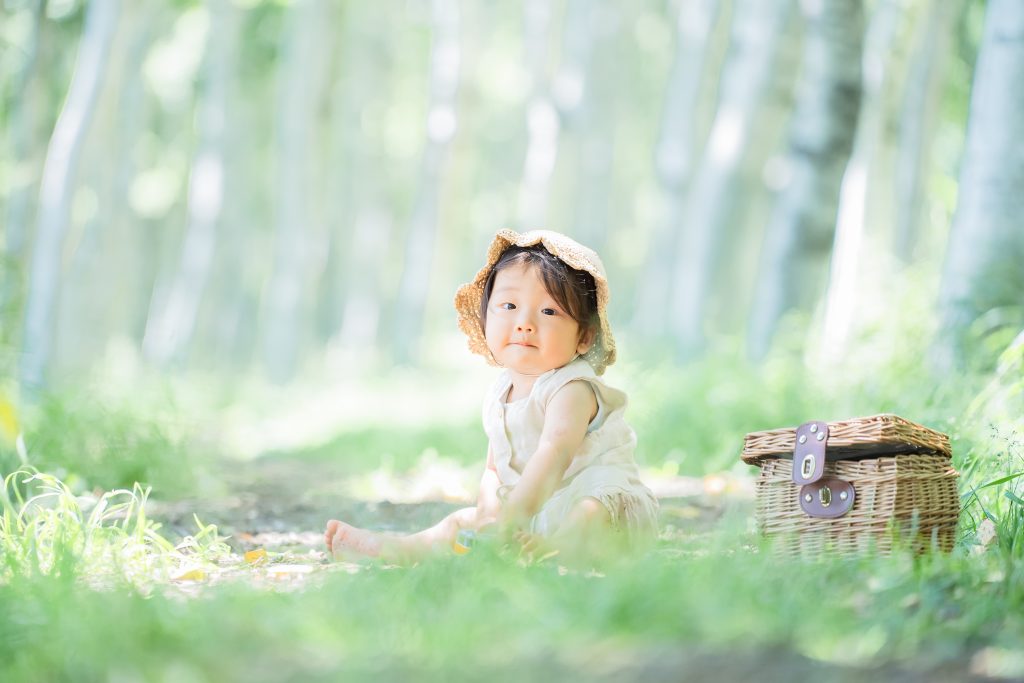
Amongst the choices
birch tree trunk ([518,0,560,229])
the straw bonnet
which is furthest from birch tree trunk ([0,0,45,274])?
the straw bonnet

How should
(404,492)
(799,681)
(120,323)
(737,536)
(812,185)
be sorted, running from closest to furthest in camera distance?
(799,681) → (737,536) → (404,492) → (812,185) → (120,323)

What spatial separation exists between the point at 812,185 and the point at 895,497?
569cm

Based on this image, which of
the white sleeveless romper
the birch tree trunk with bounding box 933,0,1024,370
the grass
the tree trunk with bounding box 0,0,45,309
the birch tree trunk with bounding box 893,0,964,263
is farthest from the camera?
the birch tree trunk with bounding box 893,0,964,263

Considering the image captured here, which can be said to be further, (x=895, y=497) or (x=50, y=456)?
(x=50, y=456)

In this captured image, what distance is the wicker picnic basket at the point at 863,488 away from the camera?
3.50 m

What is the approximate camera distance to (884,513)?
352cm

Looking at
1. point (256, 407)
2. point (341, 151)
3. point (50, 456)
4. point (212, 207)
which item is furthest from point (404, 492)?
point (341, 151)

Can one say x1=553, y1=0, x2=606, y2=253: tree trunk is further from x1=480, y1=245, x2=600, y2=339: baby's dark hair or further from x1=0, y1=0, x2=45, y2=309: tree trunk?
x1=480, y1=245, x2=600, y2=339: baby's dark hair

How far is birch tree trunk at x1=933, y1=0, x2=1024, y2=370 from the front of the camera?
575 cm

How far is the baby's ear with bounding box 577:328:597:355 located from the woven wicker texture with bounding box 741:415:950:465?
840mm

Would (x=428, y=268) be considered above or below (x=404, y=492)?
above

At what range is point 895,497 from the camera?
3512mm

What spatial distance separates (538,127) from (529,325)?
1119cm

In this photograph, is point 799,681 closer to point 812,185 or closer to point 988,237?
point 988,237
